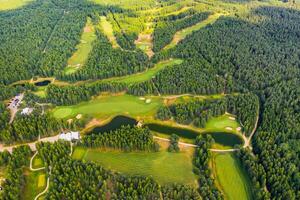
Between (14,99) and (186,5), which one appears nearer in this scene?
(14,99)

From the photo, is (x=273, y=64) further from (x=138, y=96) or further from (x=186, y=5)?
(x=186, y=5)

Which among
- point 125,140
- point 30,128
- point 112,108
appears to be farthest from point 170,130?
point 30,128

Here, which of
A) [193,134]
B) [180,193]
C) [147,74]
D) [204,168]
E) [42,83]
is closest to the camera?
[180,193]

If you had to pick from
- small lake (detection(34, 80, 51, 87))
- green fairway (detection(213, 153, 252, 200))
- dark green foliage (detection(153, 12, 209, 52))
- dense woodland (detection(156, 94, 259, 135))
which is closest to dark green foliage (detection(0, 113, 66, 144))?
small lake (detection(34, 80, 51, 87))

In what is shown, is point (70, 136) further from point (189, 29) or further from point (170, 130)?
point (189, 29)

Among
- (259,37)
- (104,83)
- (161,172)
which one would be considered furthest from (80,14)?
(161,172)

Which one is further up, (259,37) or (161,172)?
(259,37)

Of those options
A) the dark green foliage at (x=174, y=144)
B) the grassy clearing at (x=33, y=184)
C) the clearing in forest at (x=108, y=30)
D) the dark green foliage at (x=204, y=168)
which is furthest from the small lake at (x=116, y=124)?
the clearing in forest at (x=108, y=30)
